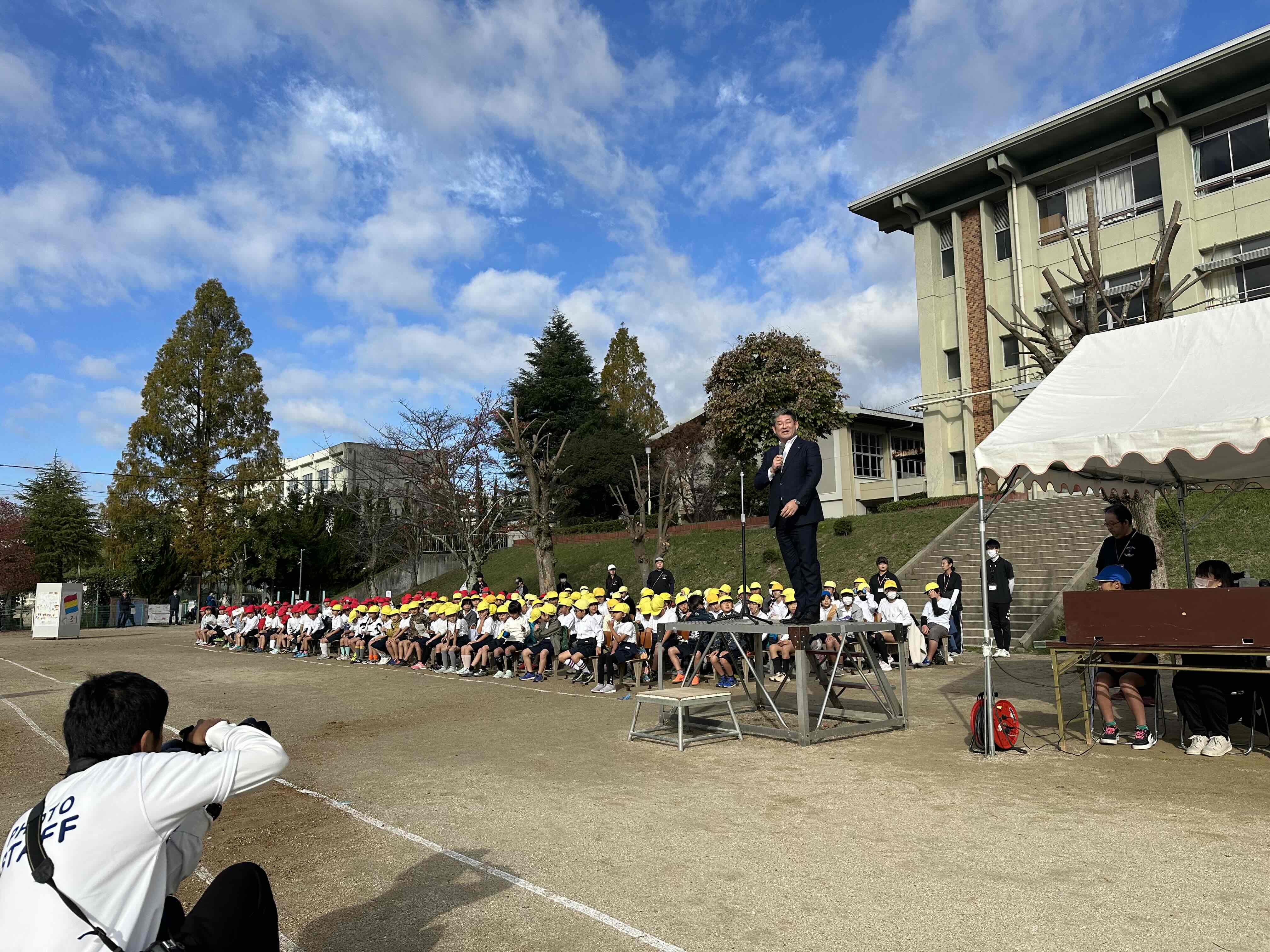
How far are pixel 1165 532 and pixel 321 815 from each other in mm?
19169

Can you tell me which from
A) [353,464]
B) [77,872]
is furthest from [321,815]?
[353,464]

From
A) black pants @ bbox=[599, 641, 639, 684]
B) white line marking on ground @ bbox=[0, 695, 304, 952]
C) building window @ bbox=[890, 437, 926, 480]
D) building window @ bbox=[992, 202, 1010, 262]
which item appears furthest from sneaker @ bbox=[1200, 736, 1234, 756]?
building window @ bbox=[890, 437, 926, 480]

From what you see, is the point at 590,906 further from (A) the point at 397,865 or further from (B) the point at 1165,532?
(B) the point at 1165,532

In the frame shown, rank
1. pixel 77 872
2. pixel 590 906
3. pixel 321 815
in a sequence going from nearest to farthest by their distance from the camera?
pixel 77 872 < pixel 590 906 < pixel 321 815

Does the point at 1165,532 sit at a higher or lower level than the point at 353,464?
lower

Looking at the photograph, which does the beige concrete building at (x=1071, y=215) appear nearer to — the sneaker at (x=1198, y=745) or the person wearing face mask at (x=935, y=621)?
the person wearing face mask at (x=935, y=621)

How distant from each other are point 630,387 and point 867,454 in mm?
14354

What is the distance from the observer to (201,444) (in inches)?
1495

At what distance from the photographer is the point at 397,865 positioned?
479 cm

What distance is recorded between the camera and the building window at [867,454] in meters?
43.1

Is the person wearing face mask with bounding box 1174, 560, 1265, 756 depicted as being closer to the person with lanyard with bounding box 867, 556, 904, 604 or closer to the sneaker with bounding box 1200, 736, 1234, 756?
the sneaker with bounding box 1200, 736, 1234, 756

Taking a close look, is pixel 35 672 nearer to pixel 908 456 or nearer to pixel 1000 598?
pixel 1000 598

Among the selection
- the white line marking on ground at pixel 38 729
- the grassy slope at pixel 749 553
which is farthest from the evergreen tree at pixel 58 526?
the white line marking on ground at pixel 38 729

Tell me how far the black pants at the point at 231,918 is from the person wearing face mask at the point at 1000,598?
1415 cm
